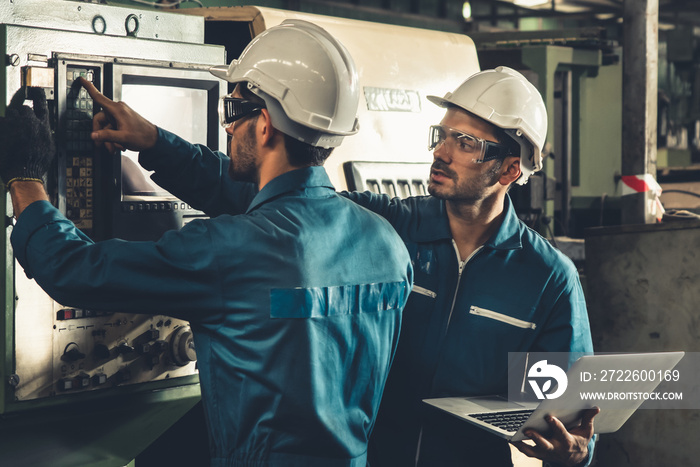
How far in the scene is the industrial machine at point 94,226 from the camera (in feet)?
5.54

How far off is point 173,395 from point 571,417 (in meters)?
0.90

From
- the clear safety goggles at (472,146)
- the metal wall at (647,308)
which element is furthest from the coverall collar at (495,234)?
the metal wall at (647,308)

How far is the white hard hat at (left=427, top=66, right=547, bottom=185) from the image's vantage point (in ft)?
6.87

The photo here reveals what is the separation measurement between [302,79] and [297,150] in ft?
0.44

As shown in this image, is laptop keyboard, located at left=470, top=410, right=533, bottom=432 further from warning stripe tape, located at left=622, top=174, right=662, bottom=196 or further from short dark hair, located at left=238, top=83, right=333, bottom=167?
warning stripe tape, located at left=622, top=174, right=662, bottom=196

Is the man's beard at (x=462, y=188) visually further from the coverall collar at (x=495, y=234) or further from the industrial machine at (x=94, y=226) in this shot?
the industrial machine at (x=94, y=226)

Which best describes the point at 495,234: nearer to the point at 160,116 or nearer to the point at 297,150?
the point at 297,150

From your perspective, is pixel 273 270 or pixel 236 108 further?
pixel 236 108

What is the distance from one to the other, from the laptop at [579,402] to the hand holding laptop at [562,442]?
0.01 meters

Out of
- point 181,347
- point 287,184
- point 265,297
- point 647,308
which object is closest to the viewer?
point 265,297

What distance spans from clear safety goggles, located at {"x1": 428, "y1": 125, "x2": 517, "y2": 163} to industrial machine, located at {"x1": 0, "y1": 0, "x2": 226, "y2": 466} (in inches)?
22.4

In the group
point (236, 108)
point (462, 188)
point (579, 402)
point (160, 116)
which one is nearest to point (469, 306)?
point (462, 188)

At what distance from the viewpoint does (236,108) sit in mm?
1605

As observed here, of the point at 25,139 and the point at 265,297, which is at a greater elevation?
the point at 25,139
